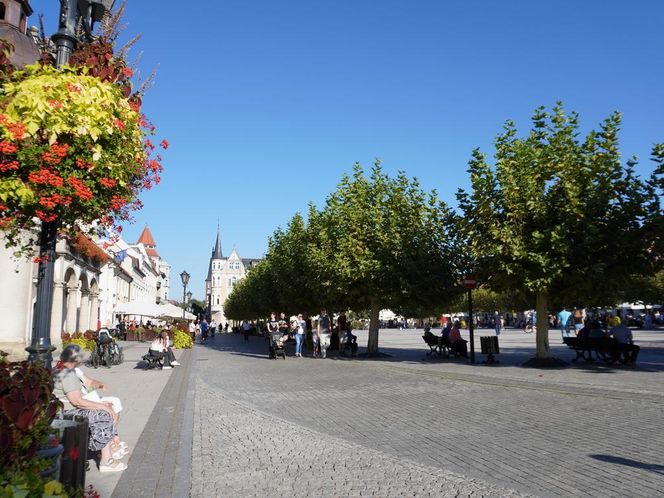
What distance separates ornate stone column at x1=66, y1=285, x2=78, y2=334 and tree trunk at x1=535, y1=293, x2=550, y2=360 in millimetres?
23063

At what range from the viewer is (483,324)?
3113 inches

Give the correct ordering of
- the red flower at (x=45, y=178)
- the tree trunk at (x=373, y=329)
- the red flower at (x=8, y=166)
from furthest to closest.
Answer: the tree trunk at (x=373, y=329) → the red flower at (x=45, y=178) → the red flower at (x=8, y=166)

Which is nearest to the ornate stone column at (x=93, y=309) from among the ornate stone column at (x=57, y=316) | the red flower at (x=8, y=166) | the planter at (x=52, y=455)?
the ornate stone column at (x=57, y=316)

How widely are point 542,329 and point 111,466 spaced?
14743mm

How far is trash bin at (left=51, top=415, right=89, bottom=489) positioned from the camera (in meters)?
4.60

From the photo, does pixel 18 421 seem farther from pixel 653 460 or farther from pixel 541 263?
pixel 541 263

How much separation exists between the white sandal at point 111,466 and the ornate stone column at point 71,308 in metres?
25.6

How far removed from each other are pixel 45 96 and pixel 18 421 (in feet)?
12.3

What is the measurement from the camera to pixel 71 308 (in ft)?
99.5

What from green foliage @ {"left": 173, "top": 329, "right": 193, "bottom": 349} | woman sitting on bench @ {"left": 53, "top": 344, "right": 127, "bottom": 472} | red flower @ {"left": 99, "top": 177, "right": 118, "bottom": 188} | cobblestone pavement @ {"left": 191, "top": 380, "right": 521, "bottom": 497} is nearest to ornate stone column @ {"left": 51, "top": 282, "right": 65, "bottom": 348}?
green foliage @ {"left": 173, "top": 329, "right": 193, "bottom": 349}

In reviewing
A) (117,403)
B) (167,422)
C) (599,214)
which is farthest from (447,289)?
(117,403)

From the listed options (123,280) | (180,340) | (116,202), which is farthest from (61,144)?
(123,280)

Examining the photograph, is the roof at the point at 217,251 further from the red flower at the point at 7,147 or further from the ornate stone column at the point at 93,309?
the red flower at the point at 7,147

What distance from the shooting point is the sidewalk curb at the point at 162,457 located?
5.63 m
